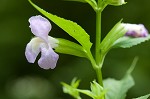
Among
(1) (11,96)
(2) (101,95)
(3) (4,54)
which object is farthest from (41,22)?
(3) (4,54)

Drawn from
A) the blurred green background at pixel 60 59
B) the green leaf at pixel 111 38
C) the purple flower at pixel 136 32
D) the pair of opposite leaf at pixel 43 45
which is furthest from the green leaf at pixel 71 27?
the blurred green background at pixel 60 59

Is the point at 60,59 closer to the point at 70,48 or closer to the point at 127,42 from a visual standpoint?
the point at 127,42

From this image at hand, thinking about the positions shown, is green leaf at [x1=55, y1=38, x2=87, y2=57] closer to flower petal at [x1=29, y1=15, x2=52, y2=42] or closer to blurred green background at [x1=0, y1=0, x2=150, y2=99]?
flower petal at [x1=29, y1=15, x2=52, y2=42]

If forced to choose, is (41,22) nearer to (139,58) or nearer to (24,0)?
(139,58)

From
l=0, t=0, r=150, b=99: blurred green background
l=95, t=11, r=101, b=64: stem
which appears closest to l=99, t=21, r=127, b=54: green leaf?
l=95, t=11, r=101, b=64: stem

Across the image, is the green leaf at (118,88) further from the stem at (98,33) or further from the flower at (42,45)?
the flower at (42,45)

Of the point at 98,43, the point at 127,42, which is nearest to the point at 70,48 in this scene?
the point at 98,43
